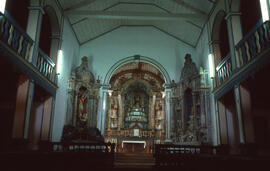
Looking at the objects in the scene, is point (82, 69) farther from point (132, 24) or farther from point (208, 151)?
point (208, 151)

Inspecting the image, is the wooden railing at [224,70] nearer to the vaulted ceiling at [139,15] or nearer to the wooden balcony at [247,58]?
the wooden balcony at [247,58]

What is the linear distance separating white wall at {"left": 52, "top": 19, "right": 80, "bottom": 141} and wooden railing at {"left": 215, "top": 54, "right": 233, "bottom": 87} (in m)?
6.61

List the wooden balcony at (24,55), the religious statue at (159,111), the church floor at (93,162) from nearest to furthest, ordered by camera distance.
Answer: the church floor at (93,162), the wooden balcony at (24,55), the religious statue at (159,111)

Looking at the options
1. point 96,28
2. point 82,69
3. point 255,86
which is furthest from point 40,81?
point 255,86

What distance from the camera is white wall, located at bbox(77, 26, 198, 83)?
1377 centimetres

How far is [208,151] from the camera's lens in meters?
9.19

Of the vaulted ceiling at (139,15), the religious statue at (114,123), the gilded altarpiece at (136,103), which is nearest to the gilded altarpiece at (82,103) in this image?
the vaulted ceiling at (139,15)

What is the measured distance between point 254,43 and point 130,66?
11883 millimetres

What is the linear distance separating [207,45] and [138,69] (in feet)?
27.4

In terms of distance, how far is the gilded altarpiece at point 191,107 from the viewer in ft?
33.9

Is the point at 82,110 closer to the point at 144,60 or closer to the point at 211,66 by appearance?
the point at 144,60

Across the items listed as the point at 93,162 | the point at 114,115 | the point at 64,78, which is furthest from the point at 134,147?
the point at 93,162

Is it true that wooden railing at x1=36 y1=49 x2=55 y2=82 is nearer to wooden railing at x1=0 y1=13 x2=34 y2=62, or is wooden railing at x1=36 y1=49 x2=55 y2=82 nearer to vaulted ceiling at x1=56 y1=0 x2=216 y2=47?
wooden railing at x1=0 y1=13 x2=34 y2=62

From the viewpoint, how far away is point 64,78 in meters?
11.1
